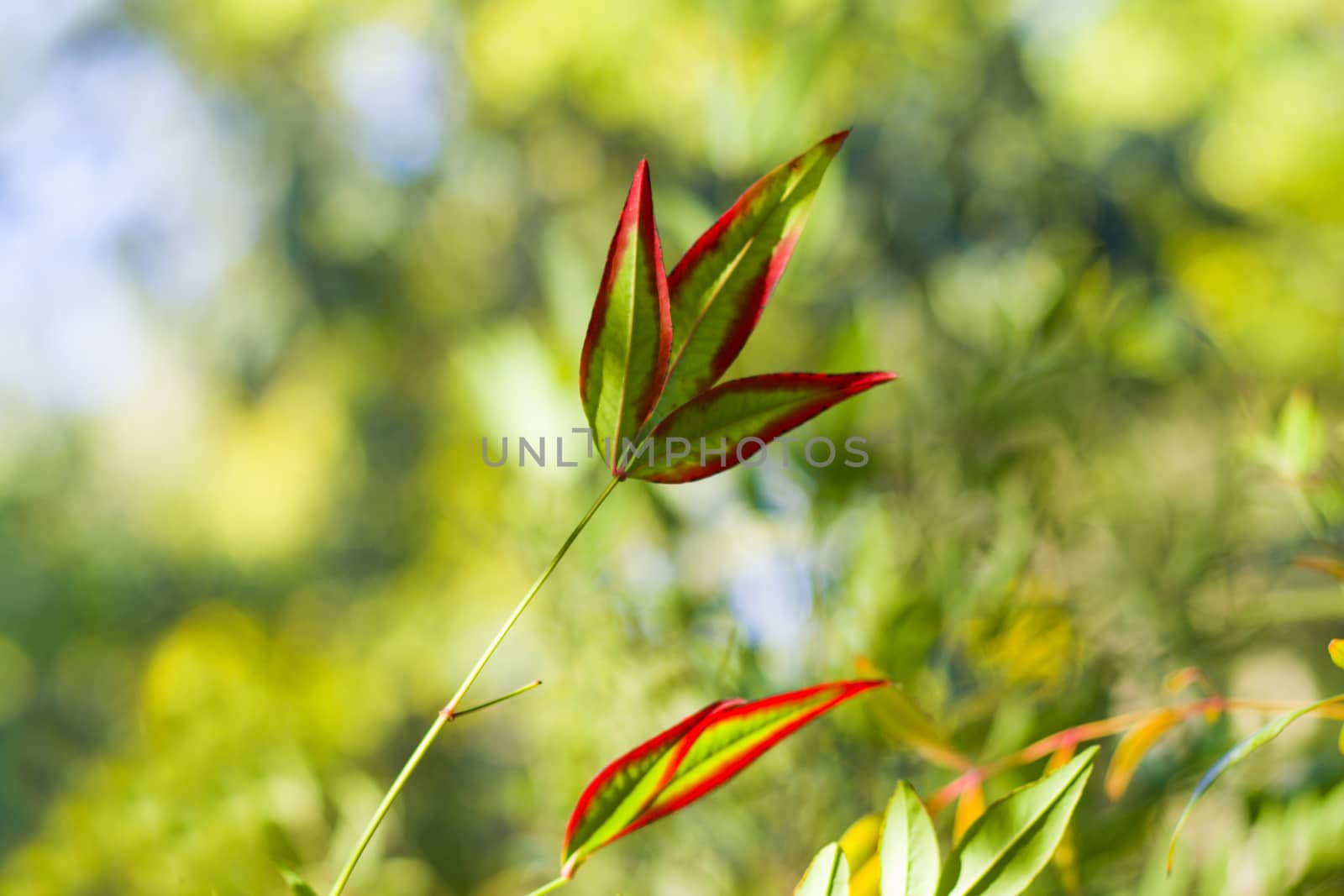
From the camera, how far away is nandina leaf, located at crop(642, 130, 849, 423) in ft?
0.41

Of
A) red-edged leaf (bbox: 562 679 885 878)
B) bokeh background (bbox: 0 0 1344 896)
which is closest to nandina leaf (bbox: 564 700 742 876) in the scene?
red-edged leaf (bbox: 562 679 885 878)

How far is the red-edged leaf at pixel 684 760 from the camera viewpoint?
13cm

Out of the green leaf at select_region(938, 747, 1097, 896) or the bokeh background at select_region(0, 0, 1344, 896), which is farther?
the bokeh background at select_region(0, 0, 1344, 896)

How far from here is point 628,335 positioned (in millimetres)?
126

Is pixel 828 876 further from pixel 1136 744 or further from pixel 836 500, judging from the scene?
pixel 836 500

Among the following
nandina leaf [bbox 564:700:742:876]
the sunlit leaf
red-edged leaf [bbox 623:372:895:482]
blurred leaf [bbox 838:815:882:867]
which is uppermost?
red-edged leaf [bbox 623:372:895:482]

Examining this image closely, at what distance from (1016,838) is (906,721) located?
0.17 feet

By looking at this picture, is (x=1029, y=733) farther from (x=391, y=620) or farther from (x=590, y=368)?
(x=391, y=620)

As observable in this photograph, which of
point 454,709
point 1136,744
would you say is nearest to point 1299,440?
point 1136,744

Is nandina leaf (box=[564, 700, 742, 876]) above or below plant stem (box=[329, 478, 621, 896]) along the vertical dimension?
below

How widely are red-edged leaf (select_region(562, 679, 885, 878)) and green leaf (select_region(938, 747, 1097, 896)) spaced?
0.08 ft

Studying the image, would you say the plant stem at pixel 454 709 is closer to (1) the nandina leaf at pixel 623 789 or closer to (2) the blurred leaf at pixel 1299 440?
(1) the nandina leaf at pixel 623 789

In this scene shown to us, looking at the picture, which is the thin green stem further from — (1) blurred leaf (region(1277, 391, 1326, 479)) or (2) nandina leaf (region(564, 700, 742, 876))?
(1) blurred leaf (region(1277, 391, 1326, 479))

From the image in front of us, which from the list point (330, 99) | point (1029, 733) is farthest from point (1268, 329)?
point (330, 99)
